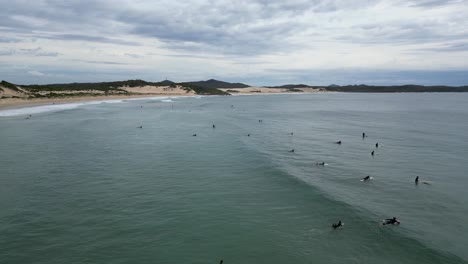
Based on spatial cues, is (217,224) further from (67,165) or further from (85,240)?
(67,165)

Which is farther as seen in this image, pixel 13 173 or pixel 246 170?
pixel 246 170

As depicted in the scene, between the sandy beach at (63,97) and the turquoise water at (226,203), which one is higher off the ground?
the sandy beach at (63,97)

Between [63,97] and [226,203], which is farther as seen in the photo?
[63,97]

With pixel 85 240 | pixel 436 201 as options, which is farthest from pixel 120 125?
pixel 436 201

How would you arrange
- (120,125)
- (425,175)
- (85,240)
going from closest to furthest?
(85,240)
(425,175)
(120,125)

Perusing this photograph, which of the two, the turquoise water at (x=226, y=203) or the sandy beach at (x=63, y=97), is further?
the sandy beach at (x=63, y=97)

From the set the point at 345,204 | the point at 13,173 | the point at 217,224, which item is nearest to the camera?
the point at 217,224

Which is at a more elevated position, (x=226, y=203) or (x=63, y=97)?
(x=63, y=97)

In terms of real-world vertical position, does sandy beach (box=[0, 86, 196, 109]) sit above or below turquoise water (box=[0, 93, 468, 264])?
above
